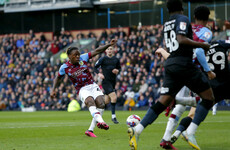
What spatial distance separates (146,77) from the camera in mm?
27188

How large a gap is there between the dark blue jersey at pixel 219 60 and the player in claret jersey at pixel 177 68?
1.06 metres

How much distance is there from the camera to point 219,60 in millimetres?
8031

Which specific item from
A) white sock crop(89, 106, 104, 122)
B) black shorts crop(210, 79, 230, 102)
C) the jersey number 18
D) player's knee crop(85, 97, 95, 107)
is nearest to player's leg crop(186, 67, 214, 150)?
the jersey number 18

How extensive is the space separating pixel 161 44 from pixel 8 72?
13.6m

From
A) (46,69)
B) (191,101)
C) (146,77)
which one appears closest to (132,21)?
(46,69)

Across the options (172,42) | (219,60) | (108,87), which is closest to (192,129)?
(172,42)

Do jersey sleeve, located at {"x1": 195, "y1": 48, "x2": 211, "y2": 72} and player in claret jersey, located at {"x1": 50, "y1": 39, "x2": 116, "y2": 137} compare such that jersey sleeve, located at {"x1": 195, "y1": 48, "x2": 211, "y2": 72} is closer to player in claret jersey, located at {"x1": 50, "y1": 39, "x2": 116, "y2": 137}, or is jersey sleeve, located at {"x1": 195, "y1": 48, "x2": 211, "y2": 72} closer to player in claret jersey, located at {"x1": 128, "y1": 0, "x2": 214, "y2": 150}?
player in claret jersey, located at {"x1": 128, "y1": 0, "x2": 214, "y2": 150}

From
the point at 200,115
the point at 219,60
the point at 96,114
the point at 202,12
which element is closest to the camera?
the point at 200,115

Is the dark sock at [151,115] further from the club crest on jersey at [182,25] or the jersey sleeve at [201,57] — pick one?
the club crest on jersey at [182,25]

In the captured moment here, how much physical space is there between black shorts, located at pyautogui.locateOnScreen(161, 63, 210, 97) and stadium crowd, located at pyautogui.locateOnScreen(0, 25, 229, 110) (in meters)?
16.1

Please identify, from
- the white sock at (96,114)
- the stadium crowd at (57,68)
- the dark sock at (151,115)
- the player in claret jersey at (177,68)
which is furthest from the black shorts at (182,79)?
the stadium crowd at (57,68)

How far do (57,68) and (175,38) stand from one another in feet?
86.0

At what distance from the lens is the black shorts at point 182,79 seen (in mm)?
6910

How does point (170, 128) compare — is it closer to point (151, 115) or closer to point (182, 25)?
point (151, 115)
